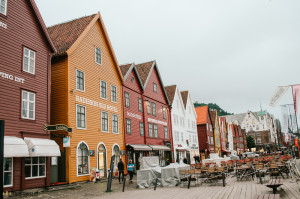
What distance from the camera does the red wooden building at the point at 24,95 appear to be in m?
14.4

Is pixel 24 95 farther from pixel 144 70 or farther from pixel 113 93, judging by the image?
pixel 144 70

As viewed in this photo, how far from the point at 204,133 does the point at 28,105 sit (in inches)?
1655

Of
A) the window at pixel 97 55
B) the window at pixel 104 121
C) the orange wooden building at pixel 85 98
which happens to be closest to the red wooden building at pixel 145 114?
the orange wooden building at pixel 85 98

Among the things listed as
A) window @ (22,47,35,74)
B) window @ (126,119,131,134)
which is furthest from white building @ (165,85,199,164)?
window @ (22,47,35,74)

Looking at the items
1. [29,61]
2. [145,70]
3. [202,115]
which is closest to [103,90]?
[29,61]

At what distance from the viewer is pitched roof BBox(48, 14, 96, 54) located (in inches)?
817

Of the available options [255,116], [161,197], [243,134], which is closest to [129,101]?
[161,197]

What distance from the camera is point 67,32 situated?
22500 mm

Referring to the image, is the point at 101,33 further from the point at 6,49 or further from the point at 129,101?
the point at 6,49

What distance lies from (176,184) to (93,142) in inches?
301

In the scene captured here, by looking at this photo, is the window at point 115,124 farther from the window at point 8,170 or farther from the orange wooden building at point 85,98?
the window at point 8,170

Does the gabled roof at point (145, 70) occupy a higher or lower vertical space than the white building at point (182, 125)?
higher

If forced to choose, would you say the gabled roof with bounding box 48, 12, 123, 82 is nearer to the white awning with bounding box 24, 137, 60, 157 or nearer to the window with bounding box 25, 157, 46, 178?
the white awning with bounding box 24, 137, 60, 157

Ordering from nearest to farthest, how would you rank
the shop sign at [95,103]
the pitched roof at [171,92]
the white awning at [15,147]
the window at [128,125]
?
the white awning at [15,147] → the shop sign at [95,103] → the window at [128,125] → the pitched roof at [171,92]
